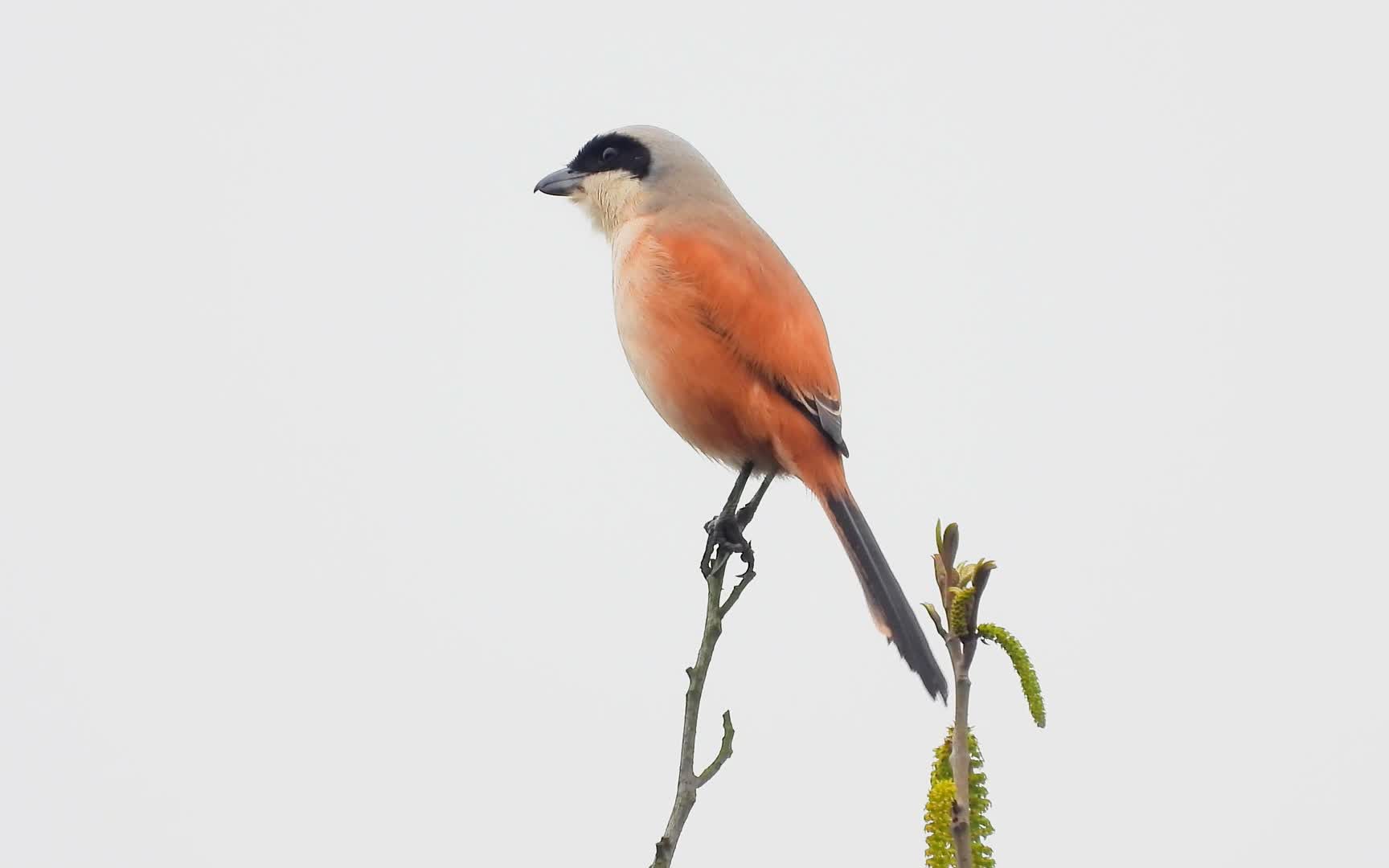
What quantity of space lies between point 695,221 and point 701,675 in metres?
2.58

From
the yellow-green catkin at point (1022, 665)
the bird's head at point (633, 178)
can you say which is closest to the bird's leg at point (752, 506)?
the bird's head at point (633, 178)

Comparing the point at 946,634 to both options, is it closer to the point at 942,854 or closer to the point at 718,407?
the point at 942,854

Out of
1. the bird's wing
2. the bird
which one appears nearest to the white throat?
the bird

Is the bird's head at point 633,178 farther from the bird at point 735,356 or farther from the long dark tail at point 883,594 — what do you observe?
the long dark tail at point 883,594

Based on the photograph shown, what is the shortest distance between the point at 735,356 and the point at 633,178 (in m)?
1.19

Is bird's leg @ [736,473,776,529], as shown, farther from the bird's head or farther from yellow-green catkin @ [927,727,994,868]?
yellow-green catkin @ [927,727,994,868]

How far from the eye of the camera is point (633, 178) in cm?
541

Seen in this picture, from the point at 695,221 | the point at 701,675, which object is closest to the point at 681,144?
the point at 695,221

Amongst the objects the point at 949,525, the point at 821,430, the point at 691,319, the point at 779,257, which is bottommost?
the point at 949,525

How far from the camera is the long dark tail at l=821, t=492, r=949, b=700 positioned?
3297 mm

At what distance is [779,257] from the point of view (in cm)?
491

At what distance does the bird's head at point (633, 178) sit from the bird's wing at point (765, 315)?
450mm

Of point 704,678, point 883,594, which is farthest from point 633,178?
point 704,678

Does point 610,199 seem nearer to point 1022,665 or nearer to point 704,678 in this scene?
A: point 704,678
